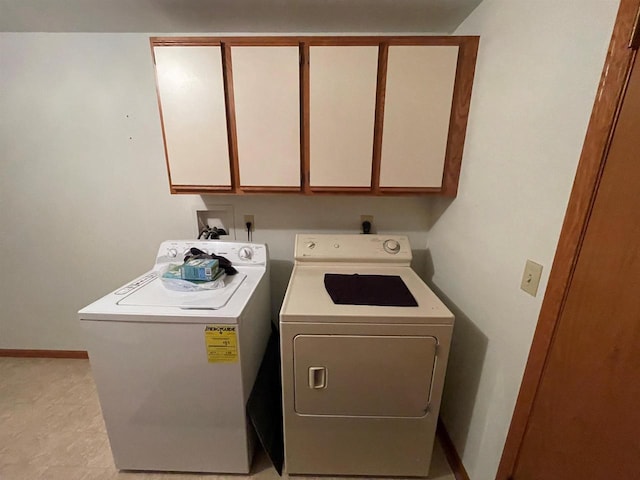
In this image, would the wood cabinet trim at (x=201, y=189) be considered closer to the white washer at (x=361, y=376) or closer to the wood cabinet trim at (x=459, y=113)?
the white washer at (x=361, y=376)

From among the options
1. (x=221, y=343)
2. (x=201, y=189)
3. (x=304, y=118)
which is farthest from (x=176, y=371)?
(x=304, y=118)

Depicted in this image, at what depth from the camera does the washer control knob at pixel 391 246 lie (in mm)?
1645

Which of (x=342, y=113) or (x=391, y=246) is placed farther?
(x=391, y=246)

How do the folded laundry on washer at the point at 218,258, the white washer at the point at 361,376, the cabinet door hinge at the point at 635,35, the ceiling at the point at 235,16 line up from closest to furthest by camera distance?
the cabinet door hinge at the point at 635,35 < the white washer at the point at 361,376 < the ceiling at the point at 235,16 < the folded laundry on washer at the point at 218,258

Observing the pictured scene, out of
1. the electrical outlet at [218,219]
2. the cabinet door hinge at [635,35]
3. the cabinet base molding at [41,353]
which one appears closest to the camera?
the cabinet door hinge at [635,35]

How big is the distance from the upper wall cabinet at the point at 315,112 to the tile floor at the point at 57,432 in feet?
5.17

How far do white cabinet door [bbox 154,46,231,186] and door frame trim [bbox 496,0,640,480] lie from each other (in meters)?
1.50

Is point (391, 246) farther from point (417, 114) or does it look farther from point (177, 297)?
point (177, 297)

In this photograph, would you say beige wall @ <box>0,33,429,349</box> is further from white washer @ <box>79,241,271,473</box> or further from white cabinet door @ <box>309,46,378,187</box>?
white washer @ <box>79,241,271,473</box>

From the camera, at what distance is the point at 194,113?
140 cm

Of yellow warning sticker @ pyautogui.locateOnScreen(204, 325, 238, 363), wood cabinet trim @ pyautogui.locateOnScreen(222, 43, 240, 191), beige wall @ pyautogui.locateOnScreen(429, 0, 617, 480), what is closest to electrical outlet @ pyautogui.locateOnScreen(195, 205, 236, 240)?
wood cabinet trim @ pyautogui.locateOnScreen(222, 43, 240, 191)

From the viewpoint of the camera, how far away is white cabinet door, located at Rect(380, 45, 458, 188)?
1.31m

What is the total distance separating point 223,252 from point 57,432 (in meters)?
1.48

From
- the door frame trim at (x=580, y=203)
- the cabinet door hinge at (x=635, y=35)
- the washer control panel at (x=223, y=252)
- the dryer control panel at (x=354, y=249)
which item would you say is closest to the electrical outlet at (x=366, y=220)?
the dryer control panel at (x=354, y=249)
